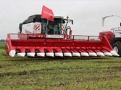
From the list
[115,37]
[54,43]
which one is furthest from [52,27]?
[115,37]

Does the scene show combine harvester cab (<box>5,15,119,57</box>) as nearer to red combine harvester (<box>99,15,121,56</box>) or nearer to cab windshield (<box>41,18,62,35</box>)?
cab windshield (<box>41,18,62,35</box>)

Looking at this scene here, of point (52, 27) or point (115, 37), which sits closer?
point (52, 27)

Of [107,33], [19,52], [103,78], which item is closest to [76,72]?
[103,78]

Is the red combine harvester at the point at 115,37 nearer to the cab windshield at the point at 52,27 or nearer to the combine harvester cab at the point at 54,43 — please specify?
the combine harvester cab at the point at 54,43

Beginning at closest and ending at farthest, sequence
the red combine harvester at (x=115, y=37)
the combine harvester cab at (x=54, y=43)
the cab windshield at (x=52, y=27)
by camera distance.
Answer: the combine harvester cab at (x=54, y=43)
the cab windshield at (x=52, y=27)
the red combine harvester at (x=115, y=37)

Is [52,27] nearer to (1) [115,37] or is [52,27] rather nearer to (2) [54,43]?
(2) [54,43]

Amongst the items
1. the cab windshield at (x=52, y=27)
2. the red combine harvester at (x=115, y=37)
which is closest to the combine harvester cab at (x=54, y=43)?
the cab windshield at (x=52, y=27)

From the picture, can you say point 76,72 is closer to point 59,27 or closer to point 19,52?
point 19,52

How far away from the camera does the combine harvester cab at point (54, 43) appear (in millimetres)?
12438

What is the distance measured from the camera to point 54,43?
43.3 ft

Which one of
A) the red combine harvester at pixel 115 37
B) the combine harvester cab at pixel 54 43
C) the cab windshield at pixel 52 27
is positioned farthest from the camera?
the red combine harvester at pixel 115 37

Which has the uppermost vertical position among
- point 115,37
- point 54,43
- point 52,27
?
point 52,27

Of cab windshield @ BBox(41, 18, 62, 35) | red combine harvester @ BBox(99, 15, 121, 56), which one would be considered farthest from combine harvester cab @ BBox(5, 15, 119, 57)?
red combine harvester @ BBox(99, 15, 121, 56)

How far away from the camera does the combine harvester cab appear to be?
1244 centimetres
